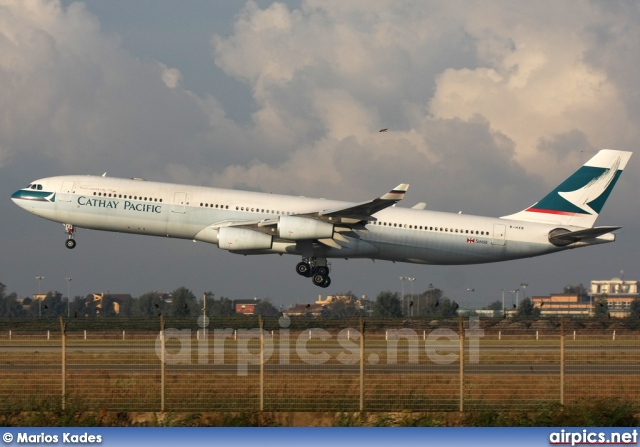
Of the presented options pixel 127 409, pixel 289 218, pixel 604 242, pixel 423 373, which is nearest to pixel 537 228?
pixel 604 242

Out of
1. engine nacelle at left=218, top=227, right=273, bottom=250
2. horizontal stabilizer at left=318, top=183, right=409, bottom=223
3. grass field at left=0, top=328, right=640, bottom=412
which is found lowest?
grass field at left=0, top=328, right=640, bottom=412

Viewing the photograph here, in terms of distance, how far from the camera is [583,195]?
50.2m

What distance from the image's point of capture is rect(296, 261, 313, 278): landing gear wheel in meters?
46.8

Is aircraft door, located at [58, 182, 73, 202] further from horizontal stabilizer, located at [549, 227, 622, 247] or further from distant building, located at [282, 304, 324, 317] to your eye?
horizontal stabilizer, located at [549, 227, 622, 247]

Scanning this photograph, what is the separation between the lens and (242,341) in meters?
36.1

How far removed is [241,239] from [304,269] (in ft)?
12.8

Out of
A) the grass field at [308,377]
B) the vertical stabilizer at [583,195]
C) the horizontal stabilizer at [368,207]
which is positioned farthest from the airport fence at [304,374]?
the vertical stabilizer at [583,195]

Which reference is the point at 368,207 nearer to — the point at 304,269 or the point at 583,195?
the point at 304,269

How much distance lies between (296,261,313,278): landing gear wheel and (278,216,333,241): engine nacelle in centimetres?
255

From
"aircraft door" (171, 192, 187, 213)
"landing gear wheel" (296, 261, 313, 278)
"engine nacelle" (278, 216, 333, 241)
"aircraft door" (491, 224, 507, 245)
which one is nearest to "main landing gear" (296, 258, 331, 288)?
"landing gear wheel" (296, 261, 313, 278)

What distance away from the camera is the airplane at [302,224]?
146 feet

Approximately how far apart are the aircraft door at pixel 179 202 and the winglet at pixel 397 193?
30.2 ft

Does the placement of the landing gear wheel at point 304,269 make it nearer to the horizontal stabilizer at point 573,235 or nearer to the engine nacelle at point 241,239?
the engine nacelle at point 241,239

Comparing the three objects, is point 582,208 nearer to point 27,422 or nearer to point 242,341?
point 242,341
